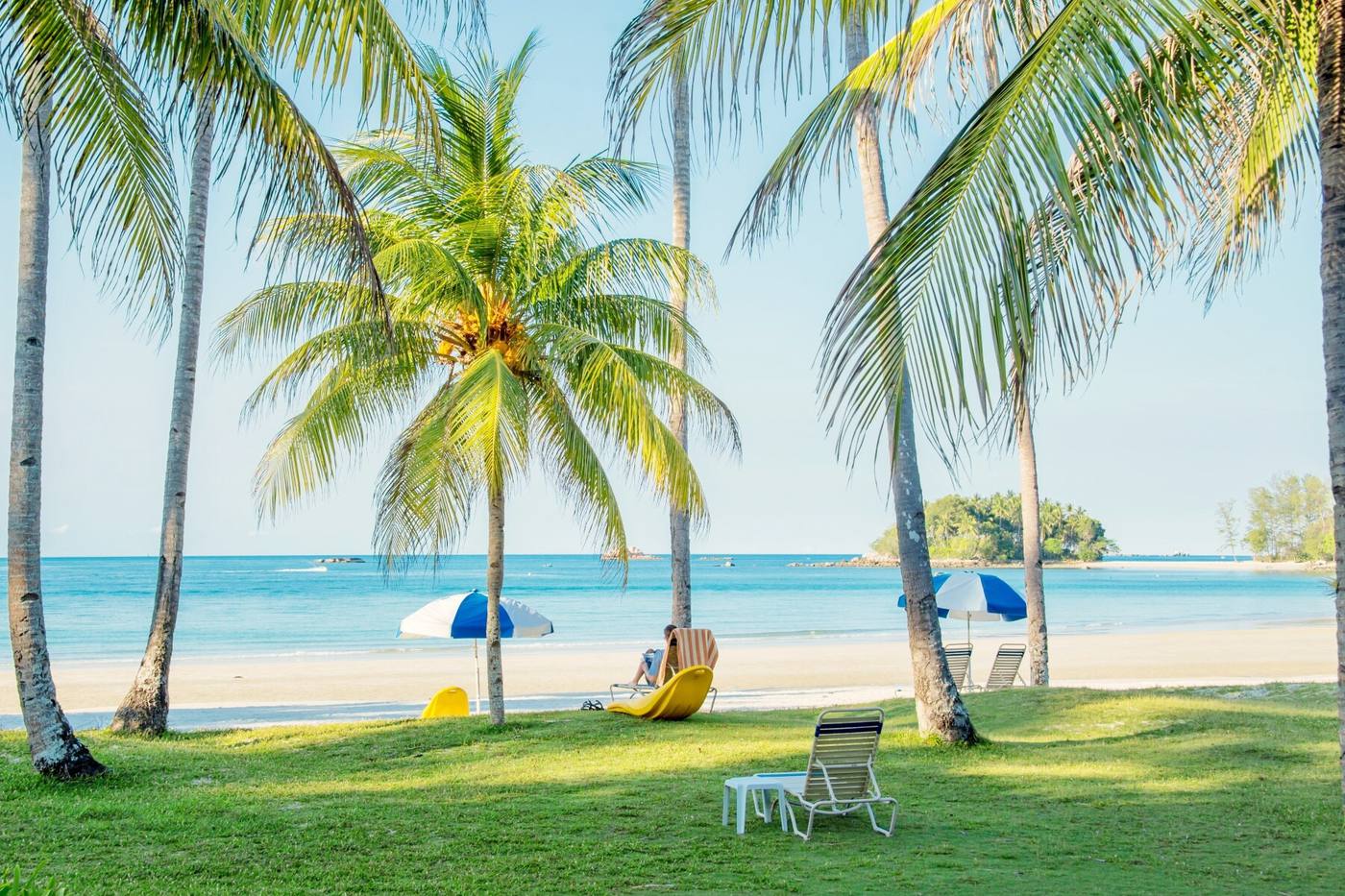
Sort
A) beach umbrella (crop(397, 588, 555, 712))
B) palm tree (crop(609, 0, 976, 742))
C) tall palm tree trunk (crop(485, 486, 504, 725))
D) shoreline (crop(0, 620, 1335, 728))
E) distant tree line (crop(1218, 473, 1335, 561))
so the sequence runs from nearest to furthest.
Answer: palm tree (crop(609, 0, 976, 742)), tall palm tree trunk (crop(485, 486, 504, 725)), beach umbrella (crop(397, 588, 555, 712)), shoreline (crop(0, 620, 1335, 728)), distant tree line (crop(1218, 473, 1335, 561))

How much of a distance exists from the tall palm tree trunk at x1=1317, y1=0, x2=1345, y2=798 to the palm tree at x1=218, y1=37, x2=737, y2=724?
7.06 m

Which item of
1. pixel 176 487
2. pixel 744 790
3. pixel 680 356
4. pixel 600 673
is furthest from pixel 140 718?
pixel 600 673

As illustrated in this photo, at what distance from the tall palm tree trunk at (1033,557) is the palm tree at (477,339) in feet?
14.5

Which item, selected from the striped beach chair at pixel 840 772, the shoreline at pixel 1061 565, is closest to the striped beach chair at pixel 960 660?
the striped beach chair at pixel 840 772

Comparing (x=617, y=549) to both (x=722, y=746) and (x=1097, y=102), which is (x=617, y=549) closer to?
(x=722, y=746)

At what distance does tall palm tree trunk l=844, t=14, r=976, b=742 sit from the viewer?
9867 millimetres

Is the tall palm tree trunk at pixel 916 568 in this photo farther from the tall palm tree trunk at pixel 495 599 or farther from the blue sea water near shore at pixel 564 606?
the blue sea water near shore at pixel 564 606

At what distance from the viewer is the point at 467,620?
14.0m

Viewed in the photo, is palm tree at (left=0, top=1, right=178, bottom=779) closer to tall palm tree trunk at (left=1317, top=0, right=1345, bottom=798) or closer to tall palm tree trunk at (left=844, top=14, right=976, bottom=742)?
tall palm tree trunk at (left=1317, top=0, right=1345, bottom=798)

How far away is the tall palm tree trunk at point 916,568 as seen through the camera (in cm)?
987

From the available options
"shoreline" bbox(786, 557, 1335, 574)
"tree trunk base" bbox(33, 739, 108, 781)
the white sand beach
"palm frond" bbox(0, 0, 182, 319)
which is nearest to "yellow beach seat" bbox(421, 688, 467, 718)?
the white sand beach

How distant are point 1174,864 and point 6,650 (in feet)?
109

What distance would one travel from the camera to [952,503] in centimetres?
11262

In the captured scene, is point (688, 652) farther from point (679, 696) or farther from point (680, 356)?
point (680, 356)
